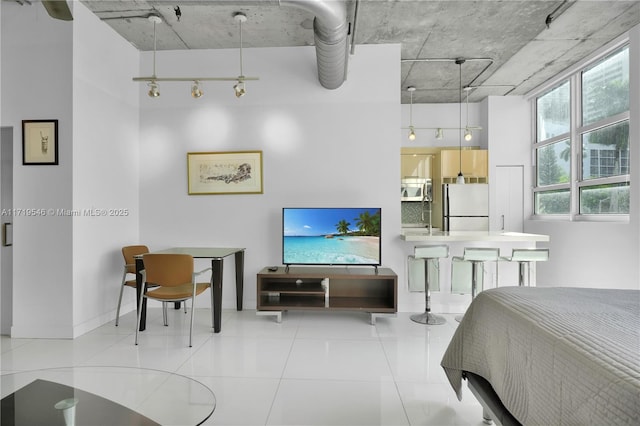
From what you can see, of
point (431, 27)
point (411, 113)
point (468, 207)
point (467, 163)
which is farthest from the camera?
point (411, 113)

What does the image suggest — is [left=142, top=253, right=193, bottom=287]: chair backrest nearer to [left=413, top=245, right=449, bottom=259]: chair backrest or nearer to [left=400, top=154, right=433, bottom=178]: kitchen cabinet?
[left=413, top=245, right=449, bottom=259]: chair backrest

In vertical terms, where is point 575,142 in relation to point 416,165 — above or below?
above

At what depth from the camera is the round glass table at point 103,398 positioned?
1.42 metres

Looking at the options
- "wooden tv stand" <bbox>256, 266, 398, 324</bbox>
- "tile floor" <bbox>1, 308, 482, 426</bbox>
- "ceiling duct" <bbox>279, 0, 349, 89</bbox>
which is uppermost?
"ceiling duct" <bbox>279, 0, 349, 89</bbox>

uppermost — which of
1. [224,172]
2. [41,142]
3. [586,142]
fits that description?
[586,142]

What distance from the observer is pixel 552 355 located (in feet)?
3.90

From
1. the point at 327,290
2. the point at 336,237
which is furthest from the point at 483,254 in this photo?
the point at 327,290

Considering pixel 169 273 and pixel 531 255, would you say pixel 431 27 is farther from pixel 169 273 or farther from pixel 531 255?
pixel 169 273

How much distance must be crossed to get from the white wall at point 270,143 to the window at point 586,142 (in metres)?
2.74

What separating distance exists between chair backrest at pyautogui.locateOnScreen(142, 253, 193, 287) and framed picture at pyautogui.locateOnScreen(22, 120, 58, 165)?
55.4 inches

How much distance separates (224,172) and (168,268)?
161 cm

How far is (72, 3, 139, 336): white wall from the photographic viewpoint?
358cm

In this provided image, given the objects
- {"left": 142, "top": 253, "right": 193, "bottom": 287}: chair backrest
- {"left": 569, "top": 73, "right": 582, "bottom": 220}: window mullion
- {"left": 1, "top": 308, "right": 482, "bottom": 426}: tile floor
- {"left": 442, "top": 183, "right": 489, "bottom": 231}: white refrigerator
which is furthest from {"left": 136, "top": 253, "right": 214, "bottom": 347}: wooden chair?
{"left": 569, "top": 73, "right": 582, "bottom": 220}: window mullion

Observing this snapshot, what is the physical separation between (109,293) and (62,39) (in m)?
2.67
